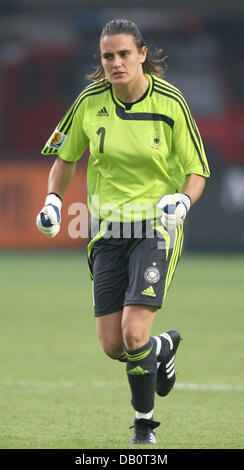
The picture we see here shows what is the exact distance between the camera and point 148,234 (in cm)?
658

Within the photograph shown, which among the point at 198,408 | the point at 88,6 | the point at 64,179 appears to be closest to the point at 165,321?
the point at 198,408

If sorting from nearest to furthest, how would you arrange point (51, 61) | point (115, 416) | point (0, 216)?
1. point (115, 416)
2. point (0, 216)
3. point (51, 61)

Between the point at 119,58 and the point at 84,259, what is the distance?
525 inches

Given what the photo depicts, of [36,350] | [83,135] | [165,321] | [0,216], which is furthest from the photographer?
[0,216]

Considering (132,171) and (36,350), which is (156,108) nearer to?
(132,171)

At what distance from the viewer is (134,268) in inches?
257

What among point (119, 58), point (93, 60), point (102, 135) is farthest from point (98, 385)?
point (93, 60)

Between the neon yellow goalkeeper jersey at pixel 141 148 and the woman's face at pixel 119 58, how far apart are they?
217 mm

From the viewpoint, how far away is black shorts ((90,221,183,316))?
6.45 meters

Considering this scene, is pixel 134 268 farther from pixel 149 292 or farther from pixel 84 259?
pixel 84 259

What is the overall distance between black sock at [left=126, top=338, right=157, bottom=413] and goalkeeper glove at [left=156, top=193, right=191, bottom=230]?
0.73m

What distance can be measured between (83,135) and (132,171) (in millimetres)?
494

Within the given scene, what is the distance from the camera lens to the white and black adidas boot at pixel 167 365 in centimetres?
718

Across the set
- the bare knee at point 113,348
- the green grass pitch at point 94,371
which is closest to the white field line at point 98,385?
the green grass pitch at point 94,371
